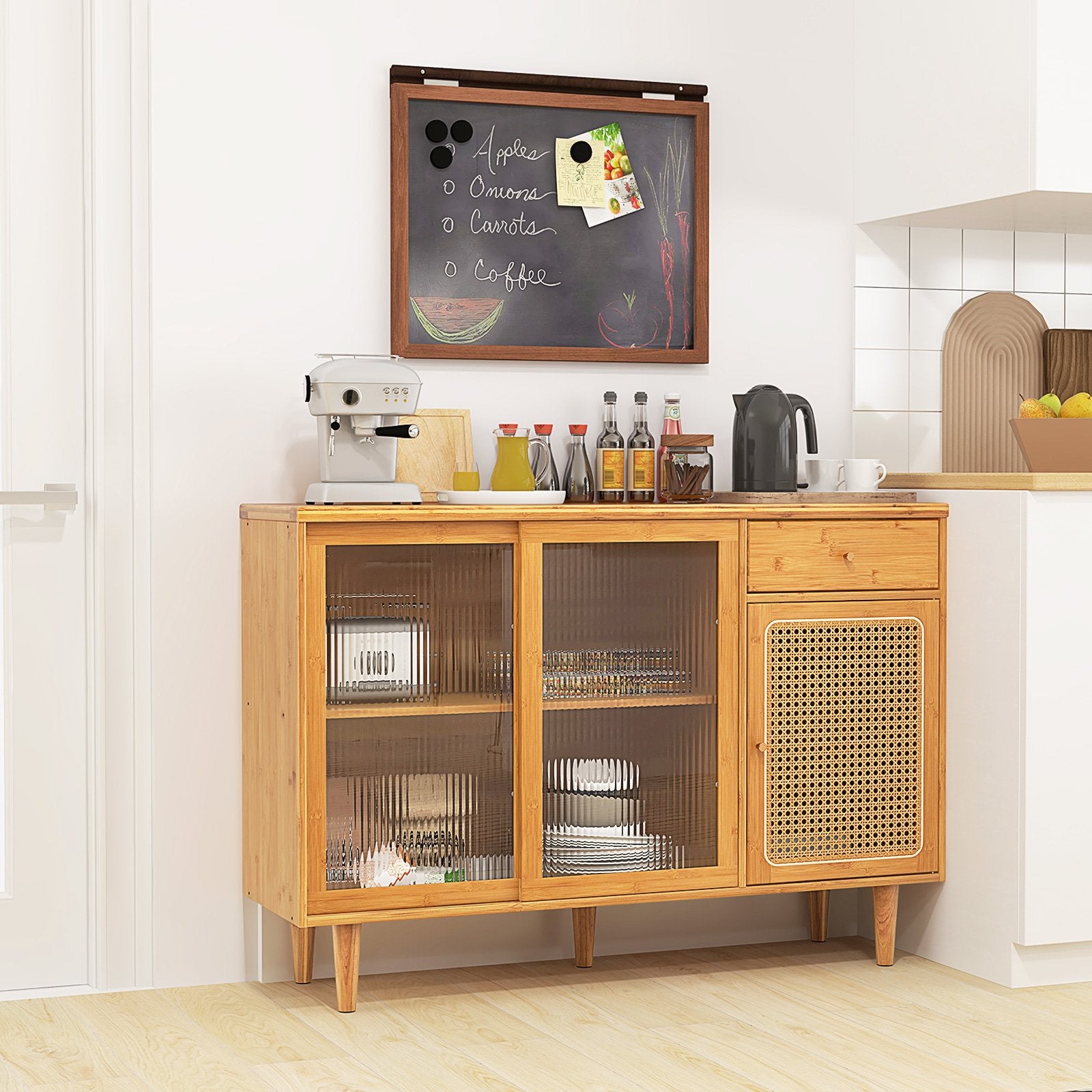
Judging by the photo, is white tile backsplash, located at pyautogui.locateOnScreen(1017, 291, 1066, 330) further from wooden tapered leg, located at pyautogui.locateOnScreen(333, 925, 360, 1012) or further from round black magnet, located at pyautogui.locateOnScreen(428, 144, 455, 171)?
wooden tapered leg, located at pyautogui.locateOnScreen(333, 925, 360, 1012)

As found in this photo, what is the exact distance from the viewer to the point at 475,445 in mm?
3338

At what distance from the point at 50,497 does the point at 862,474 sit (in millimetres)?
1675

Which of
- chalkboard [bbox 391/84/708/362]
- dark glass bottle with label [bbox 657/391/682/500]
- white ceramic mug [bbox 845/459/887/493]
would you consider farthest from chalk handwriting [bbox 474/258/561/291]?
white ceramic mug [bbox 845/459/887/493]

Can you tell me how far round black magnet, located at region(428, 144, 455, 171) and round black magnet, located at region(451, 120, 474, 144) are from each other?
3 cm

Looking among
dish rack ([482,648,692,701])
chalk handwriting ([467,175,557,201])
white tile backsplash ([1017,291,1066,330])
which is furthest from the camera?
white tile backsplash ([1017,291,1066,330])

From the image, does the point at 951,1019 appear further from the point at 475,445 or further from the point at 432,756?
the point at 475,445

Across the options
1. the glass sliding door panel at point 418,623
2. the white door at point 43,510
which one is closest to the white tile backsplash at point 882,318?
the glass sliding door panel at point 418,623

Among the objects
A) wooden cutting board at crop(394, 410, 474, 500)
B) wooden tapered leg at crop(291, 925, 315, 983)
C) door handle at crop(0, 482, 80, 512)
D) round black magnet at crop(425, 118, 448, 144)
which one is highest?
round black magnet at crop(425, 118, 448, 144)

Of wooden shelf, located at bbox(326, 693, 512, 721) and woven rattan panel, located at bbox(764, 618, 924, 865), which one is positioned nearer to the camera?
wooden shelf, located at bbox(326, 693, 512, 721)

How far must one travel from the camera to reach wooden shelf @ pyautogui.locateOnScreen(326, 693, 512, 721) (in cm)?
288

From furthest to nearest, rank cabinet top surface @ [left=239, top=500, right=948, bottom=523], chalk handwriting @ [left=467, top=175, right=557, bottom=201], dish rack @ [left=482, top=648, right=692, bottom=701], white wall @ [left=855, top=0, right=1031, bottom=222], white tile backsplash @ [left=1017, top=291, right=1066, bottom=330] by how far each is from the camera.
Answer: white tile backsplash @ [left=1017, top=291, right=1066, bottom=330]
chalk handwriting @ [left=467, top=175, right=557, bottom=201]
white wall @ [left=855, top=0, right=1031, bottom=222]
dish rack @ [left=482, top=648, right=692, bottom=701]
cabinet top surface @ [left=239, top=500, right=948, bottom=523]

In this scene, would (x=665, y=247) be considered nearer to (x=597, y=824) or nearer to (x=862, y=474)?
(x=862, y=474)

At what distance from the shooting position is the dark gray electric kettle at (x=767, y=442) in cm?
327

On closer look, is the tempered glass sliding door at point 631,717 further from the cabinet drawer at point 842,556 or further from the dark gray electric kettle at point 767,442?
the dark gray electric kettle at point 767,442
